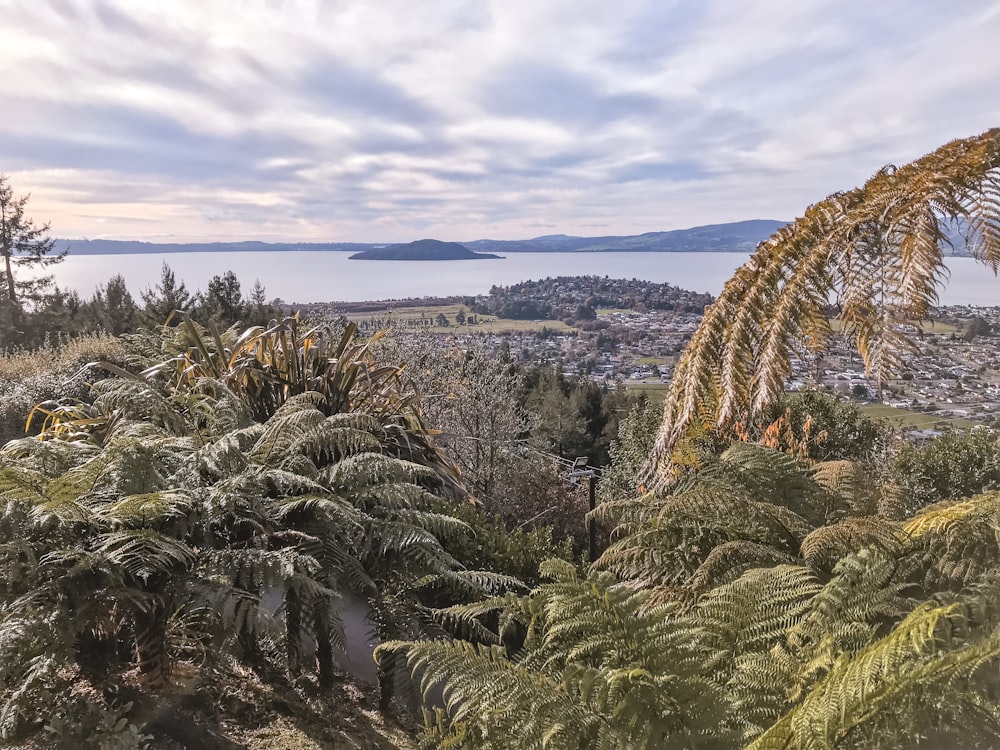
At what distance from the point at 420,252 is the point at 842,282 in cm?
2998

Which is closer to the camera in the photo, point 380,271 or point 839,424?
point 839,424

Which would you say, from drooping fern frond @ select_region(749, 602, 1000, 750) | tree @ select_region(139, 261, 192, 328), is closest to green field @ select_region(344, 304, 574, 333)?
tree @ select_region(139, 261, 192, 328)

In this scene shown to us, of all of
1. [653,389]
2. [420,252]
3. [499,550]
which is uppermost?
[420,252]

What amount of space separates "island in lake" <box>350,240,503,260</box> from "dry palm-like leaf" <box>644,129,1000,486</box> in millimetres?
29144

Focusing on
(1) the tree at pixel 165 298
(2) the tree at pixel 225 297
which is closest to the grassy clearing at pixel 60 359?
(1) the tree at pixel 165 298

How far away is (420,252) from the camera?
31031mm

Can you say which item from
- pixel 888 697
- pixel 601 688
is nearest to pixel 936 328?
pixel 888 697

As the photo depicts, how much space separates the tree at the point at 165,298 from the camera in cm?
1085

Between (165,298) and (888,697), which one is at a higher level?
(165,298)

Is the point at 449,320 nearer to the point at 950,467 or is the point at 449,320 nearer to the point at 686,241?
the point at 686,241

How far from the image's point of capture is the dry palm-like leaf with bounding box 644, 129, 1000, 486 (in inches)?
72.8

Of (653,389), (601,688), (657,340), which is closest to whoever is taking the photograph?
(601,688)

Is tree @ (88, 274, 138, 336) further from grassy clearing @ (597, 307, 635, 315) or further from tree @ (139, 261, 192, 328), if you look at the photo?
grassy clearing @ (597, 307, 635, 315)

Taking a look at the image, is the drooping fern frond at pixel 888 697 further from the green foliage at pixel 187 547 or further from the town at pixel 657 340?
the green foliage at pixel 187 547
